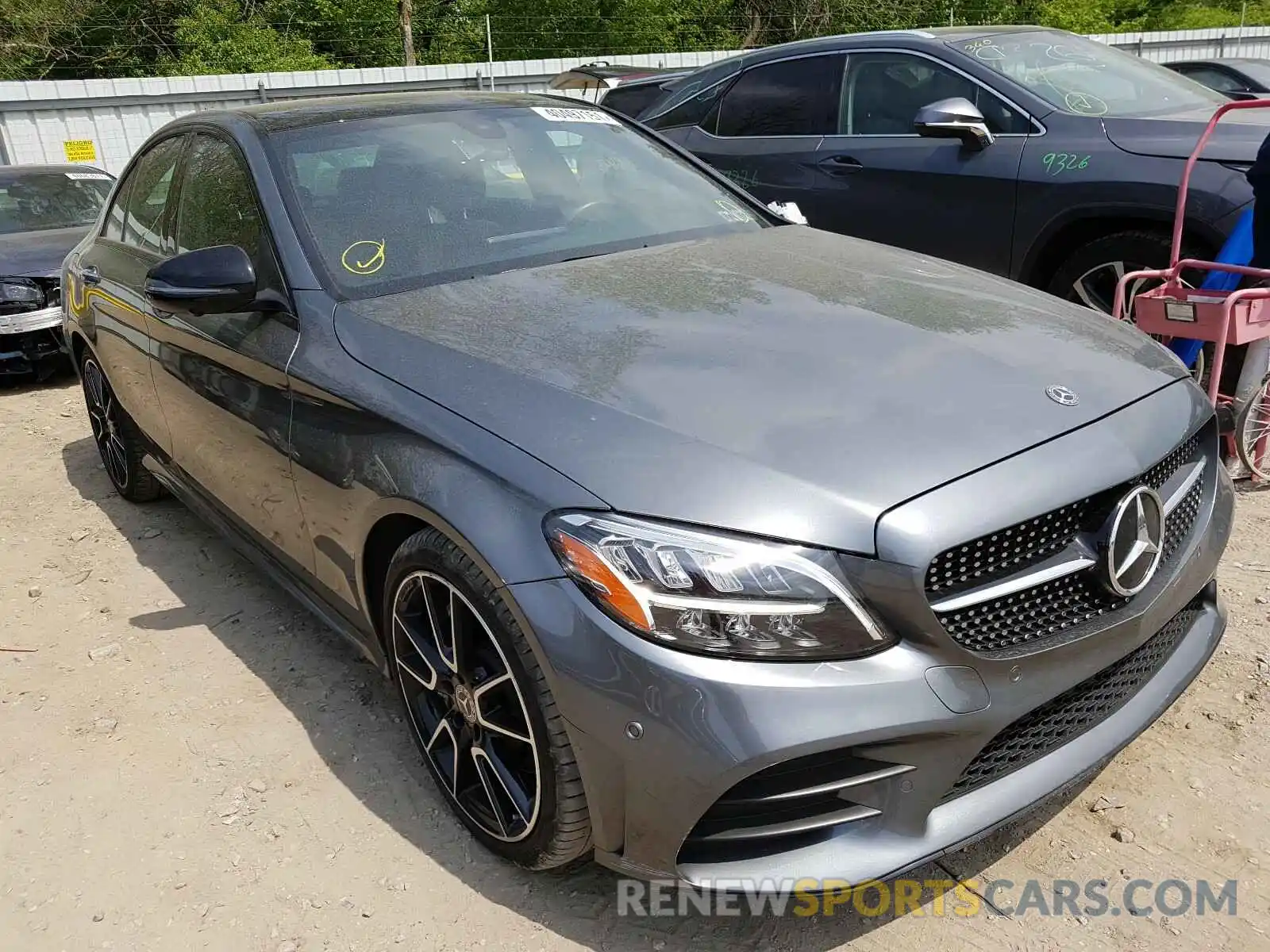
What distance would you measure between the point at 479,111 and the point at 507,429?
177 cm

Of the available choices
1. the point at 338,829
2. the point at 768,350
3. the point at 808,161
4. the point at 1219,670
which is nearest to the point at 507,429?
the point at 768,350

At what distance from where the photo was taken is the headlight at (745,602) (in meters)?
A: 1.80

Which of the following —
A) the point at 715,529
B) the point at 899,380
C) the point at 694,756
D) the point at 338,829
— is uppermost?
the point at 899,380

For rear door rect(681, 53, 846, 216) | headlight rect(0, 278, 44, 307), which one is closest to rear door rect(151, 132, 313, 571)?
rear door rect(681, 53, 846, 216)

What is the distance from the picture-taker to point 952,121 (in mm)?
4637

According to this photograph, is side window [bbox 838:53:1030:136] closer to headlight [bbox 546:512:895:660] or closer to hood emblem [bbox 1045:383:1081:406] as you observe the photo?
hood emblem [bbox 1045:383:1081:406]

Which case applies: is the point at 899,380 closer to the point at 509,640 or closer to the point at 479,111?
the point at 509,640

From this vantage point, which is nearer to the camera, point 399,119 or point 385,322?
point 385,322

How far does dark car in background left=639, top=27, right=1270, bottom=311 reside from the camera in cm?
432

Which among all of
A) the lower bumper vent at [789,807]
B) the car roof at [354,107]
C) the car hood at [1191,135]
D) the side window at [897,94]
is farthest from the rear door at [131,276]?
the car hood at [1191,135]

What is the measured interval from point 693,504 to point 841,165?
13.0 ft

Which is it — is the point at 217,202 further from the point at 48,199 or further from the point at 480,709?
the point at 48,199

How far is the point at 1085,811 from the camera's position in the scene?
240 centimetres

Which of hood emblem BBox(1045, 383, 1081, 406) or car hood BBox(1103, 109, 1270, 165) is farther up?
car hood BBox(1103, 109, 1270, 165)
